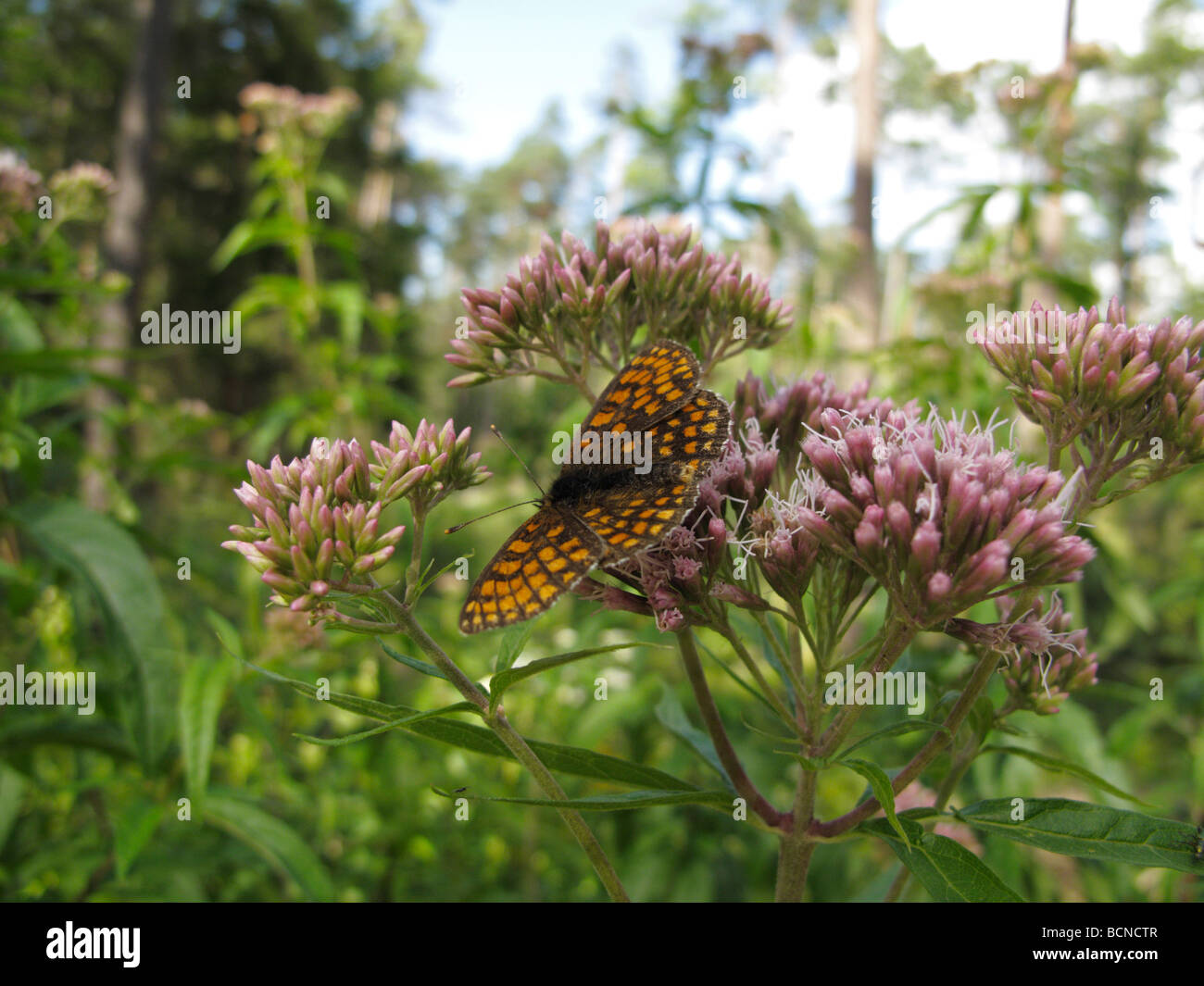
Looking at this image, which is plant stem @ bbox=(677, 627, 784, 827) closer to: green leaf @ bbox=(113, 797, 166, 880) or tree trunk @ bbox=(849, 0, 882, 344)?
green leaf @ bbox=(113, 797, 166, 880)

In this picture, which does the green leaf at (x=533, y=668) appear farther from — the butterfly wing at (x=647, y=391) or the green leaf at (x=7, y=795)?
the green leaf at (x=7, y=795)

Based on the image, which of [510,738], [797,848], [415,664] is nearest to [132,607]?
[415,664]

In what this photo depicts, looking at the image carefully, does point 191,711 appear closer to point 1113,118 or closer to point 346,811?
point 346,811

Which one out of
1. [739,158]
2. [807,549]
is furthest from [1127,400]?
[739,158]

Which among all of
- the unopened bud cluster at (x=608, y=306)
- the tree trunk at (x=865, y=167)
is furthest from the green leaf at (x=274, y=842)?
the tree trunk at (x=865, y=167)

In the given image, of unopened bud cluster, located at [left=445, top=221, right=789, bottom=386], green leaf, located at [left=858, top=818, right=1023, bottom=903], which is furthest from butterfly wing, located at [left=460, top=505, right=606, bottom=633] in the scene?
green leaf, located at [left=858, top=818, right=1023, bottom=903]
